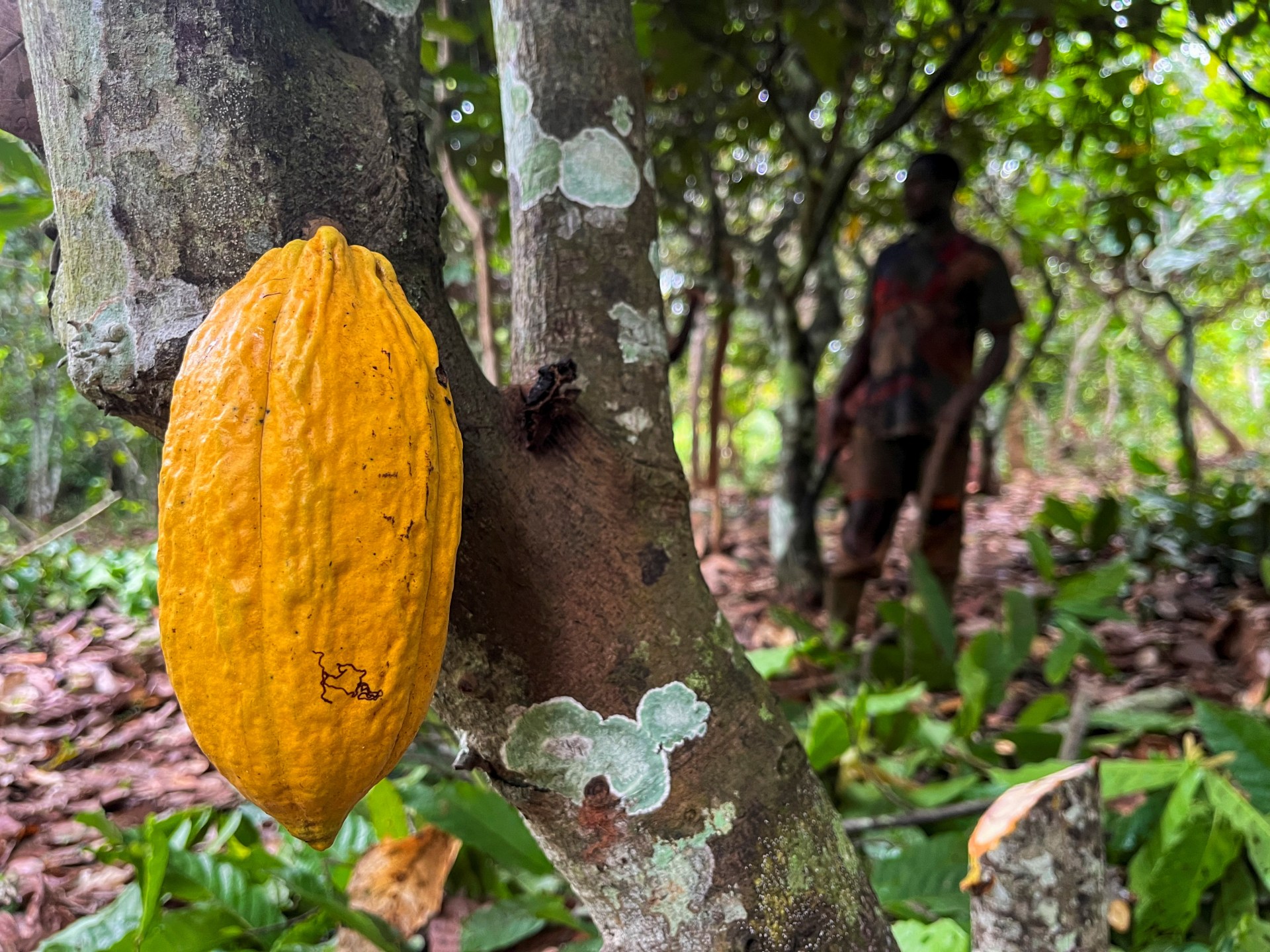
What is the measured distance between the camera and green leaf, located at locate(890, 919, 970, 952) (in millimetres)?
955

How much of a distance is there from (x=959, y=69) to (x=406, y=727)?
3.01 m

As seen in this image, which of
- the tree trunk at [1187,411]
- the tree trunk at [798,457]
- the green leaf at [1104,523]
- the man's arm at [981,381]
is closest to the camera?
the man's arm at [981,381]

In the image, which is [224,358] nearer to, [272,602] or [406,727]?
[272,602]

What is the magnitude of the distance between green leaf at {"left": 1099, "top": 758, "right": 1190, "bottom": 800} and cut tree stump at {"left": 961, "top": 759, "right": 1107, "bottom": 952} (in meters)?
0.63

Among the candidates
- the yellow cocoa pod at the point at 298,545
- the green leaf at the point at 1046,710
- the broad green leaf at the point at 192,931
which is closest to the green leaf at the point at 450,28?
the yellow cocoa pod at the point at 298,545

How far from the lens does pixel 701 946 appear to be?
0.64 metres

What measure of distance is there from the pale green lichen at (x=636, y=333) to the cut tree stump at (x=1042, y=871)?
55 cm

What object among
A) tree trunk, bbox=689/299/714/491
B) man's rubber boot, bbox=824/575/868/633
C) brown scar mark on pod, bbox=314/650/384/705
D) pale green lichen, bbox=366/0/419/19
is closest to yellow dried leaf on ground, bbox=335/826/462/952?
brown scar mark on pod, bbox=314/650/384/705

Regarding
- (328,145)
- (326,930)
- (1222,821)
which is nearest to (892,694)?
(1222,821)

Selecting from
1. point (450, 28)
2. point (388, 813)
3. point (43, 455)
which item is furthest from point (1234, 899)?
point (43, 455)

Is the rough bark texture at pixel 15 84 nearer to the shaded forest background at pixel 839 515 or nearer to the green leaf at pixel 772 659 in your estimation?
the shaded forest background at pixel 839 515

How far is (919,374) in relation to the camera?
247 centimetres

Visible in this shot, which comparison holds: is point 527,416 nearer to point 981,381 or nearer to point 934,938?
point 934,938

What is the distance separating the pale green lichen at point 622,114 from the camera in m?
0.81
